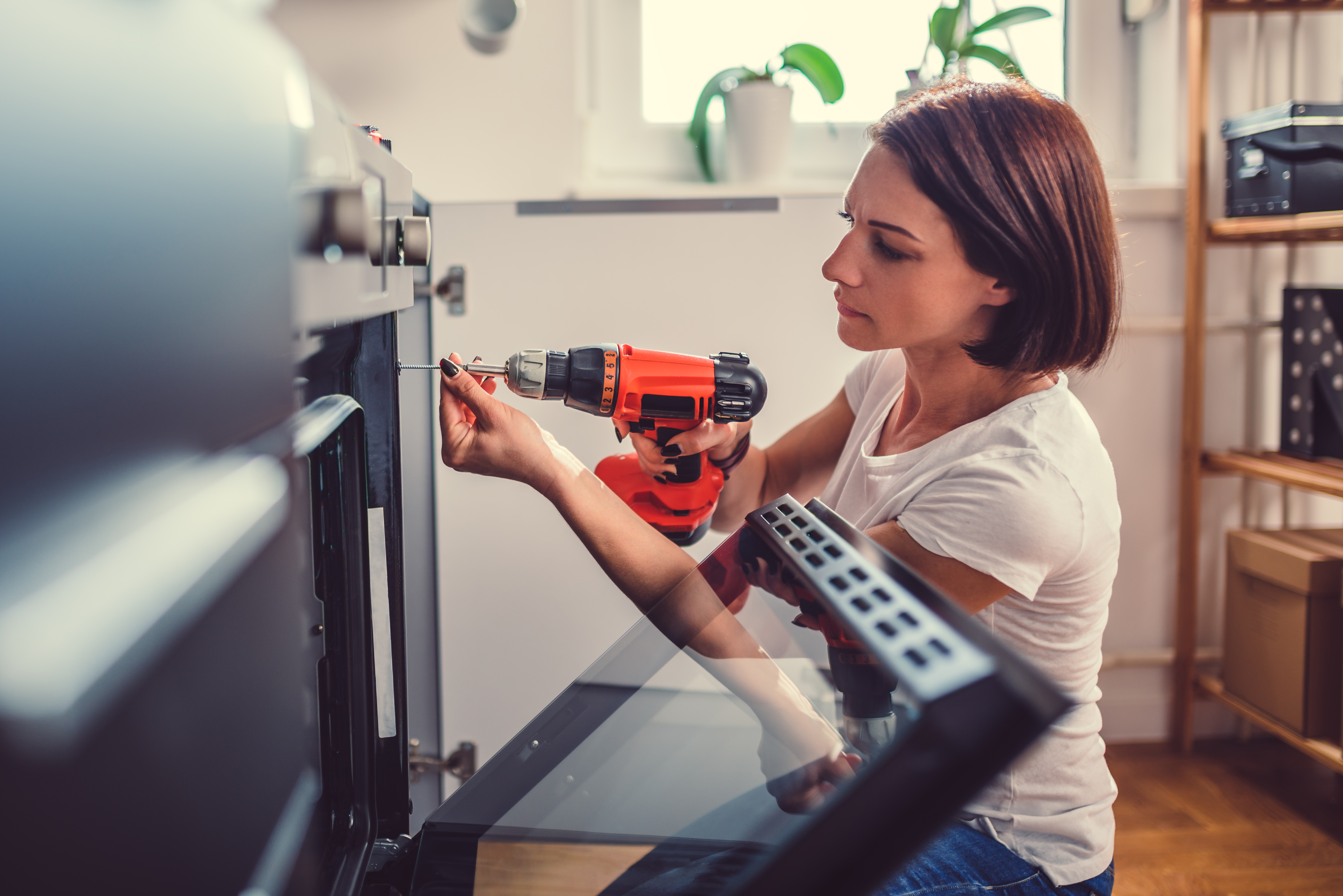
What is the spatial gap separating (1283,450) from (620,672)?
5.39 ft

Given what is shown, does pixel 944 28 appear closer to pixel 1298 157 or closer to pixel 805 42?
pixel 805 42

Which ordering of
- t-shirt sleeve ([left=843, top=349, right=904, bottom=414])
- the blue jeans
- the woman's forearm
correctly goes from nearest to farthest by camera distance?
the blue jeans < the woman's forearm < t-shirt sleeve ([left=843, top=349, right=904, bottom=414])

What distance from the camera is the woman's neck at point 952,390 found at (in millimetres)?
878

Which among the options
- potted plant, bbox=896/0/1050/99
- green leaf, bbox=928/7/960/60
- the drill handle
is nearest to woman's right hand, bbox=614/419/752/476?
the drill handle

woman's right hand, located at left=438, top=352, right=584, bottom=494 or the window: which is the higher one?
the window

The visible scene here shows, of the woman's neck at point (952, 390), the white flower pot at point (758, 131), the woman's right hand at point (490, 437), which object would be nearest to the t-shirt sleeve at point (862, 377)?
the woman's neck at point (952, 390)

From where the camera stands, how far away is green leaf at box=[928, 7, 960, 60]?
160 cm

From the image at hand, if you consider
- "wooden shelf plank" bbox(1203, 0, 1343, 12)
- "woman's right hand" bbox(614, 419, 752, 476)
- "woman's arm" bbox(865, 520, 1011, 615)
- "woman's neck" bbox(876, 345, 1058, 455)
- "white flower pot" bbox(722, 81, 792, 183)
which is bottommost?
"woman's arm" bbox(865, 520, 1011, 615)

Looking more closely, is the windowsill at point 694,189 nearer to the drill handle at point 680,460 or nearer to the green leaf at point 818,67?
the green leaf at point 818,67

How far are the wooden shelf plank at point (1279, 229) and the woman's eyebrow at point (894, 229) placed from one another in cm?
102

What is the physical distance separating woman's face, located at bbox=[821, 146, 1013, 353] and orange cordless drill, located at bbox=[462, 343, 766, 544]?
5.9 inches

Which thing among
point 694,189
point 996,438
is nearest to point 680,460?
point 996,438

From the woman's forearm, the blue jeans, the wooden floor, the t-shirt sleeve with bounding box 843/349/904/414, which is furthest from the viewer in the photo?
the wooden floor

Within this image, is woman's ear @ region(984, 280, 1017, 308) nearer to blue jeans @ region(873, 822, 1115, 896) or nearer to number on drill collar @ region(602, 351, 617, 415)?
number on drill collar @ region(602, 351, 617, 415)
